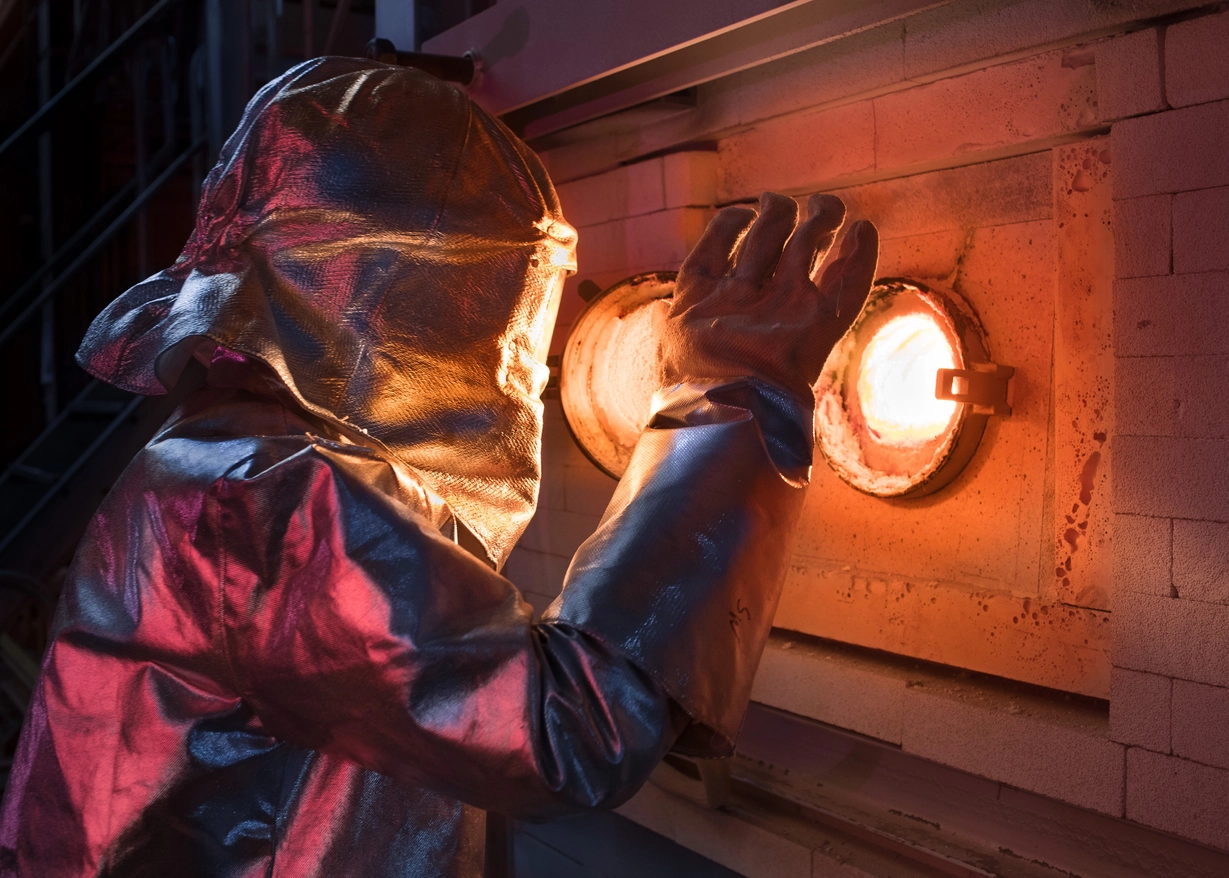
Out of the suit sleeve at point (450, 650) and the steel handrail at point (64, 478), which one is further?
the steel handrail at point (64, 478)

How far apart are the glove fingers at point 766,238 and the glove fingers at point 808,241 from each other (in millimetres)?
18

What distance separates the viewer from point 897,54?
2.11m

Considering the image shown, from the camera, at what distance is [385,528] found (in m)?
1.05

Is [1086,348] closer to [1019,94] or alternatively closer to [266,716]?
[1019,94]

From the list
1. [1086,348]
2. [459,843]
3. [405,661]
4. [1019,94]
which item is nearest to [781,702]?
[1086,348]

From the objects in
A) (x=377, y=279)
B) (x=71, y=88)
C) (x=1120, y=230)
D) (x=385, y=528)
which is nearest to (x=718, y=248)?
(x=377, y=279)

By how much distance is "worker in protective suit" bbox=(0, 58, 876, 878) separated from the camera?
3.39ft

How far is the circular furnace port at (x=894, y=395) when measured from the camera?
200cm

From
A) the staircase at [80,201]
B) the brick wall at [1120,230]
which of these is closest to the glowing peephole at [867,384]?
the brick wall at [1120,230]

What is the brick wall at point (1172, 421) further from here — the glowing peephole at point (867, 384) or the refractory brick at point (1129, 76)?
the glowing peephole at point (867, 384)

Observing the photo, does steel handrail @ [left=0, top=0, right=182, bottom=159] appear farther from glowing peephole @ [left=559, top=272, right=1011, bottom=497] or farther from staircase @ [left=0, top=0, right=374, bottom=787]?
glowing peephole @ [left=559, top=272, right=1011, bottom=497]

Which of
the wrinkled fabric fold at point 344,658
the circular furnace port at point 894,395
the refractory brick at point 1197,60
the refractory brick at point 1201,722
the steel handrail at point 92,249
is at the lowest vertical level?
the refractory brick at point 1201,722

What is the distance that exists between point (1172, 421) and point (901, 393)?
1.89ft

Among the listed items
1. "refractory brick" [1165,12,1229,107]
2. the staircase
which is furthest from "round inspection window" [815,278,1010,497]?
the staircase
